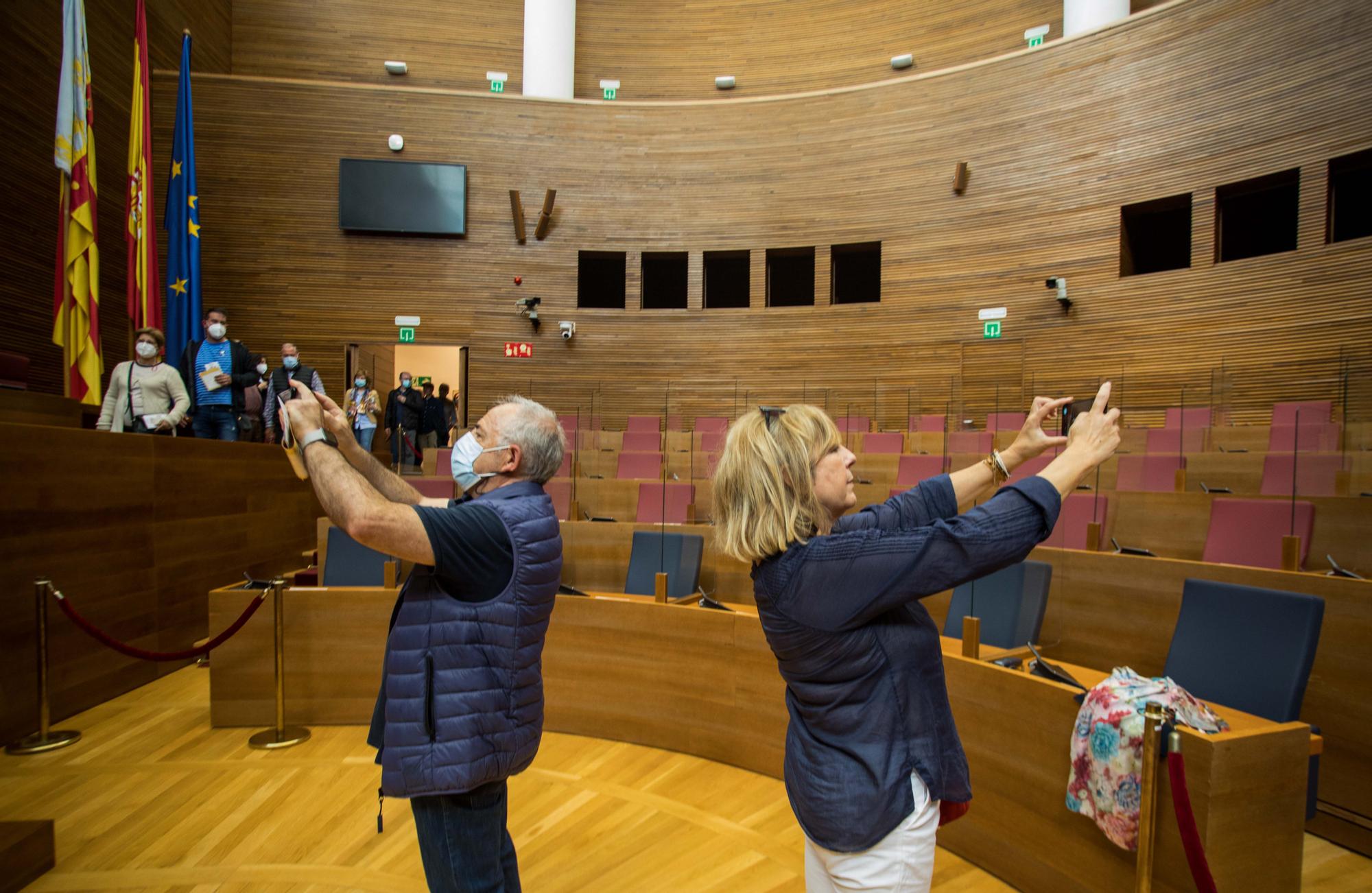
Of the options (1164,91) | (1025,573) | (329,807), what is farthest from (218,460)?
(1164,91)

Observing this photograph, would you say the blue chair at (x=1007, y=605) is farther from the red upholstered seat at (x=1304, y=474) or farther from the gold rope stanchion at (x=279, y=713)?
the gold rope stanchion at (x=279, y=713)

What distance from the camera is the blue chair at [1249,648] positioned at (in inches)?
74.8

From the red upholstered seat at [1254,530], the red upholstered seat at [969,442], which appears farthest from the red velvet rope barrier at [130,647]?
the red upholstered seat at [969,442]

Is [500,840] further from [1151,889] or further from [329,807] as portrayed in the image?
[329,807]

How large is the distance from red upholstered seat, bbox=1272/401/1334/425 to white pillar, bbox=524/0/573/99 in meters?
8.46

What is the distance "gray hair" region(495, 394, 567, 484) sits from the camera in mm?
1422

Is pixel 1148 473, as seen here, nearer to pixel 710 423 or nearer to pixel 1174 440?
pixel 1174 440

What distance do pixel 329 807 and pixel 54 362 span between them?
6.33 metres

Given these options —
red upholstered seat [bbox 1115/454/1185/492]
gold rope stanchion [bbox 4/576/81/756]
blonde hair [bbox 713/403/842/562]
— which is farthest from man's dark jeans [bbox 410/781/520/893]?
red upholstered seat [bbox 1115/454/1185/492]

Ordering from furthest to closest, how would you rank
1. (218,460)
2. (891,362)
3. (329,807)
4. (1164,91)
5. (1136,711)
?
(891,362) → (1164,91) → (218,460) → (329,807) → (1136,711)

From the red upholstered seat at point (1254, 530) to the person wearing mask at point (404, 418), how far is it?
25.4 ft

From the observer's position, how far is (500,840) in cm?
141

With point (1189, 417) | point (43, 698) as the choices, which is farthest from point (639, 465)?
point (1189, 417)

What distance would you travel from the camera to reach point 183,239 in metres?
6.27
